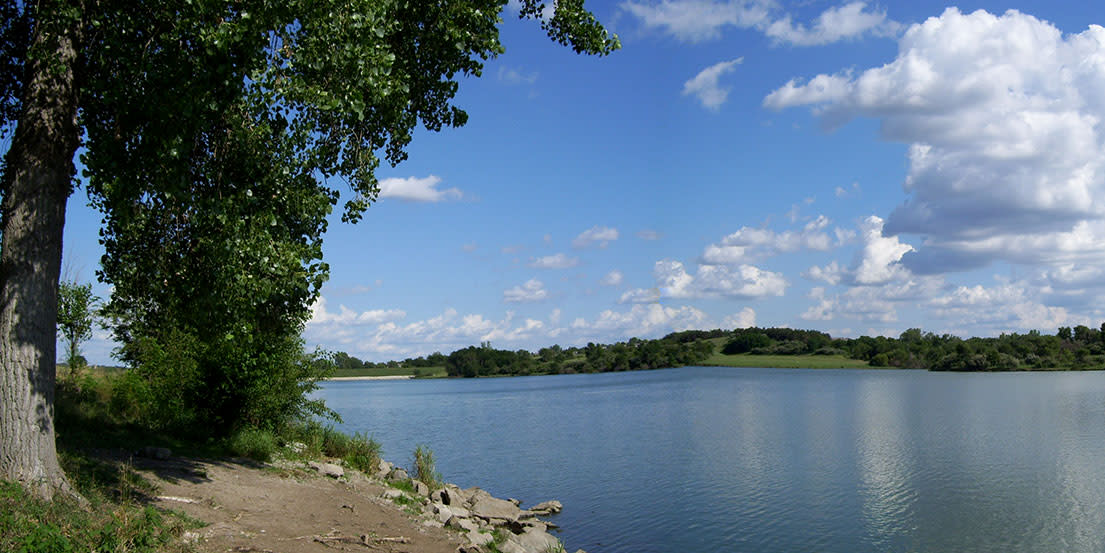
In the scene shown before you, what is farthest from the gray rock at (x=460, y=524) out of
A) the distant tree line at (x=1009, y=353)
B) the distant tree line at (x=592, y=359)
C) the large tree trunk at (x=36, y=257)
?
the distant tree line at (x=592, y=359)

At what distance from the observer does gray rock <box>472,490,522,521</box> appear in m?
18.9

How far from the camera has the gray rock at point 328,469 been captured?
57.7ft

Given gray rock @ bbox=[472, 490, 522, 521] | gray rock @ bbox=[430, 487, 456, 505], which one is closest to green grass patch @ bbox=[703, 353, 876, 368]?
gray rock @ bbox=[472, 490, 522, 521]

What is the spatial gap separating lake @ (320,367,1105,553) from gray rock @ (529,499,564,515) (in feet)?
1.19

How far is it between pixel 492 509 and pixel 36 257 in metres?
13.4

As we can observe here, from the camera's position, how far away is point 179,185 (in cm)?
987

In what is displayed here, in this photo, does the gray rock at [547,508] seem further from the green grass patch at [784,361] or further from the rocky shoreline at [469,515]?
the green grass patch at [784,361]

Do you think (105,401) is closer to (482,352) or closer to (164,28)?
(164,28)

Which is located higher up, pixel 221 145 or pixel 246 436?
pixel 221 145

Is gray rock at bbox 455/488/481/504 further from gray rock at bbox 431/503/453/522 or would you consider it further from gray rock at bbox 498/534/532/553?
gray rock at bbox 498/534/532/553

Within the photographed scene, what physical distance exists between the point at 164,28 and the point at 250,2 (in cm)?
217

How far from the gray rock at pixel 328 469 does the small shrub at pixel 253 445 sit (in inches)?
43.1

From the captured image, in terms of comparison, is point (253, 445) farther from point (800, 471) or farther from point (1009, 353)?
point (1009, 353)

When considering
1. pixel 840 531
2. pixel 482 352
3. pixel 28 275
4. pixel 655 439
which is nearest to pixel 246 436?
pixel 28 275
